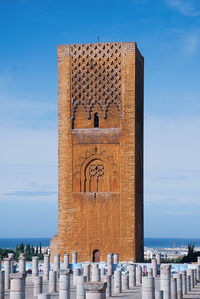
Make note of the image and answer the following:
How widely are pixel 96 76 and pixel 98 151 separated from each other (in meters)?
3.29

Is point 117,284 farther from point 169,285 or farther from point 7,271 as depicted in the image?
point 169,285

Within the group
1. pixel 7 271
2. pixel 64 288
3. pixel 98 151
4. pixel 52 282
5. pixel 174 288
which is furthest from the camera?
pixel 98 151

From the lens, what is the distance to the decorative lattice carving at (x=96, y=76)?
29.3 metres

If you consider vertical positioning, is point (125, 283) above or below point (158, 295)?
below

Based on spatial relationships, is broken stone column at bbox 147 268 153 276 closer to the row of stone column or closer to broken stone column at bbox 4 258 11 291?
the row of stone column

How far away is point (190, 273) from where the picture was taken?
22.7 meters

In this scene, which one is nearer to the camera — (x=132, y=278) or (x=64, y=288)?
(x=64, y=288)

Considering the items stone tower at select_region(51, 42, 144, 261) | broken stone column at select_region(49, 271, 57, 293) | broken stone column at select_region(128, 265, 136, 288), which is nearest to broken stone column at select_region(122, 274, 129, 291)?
broken stone column at select_region(128, 265, 136, 288)

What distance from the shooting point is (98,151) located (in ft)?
95.9

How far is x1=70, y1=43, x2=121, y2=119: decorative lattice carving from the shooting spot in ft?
96.2

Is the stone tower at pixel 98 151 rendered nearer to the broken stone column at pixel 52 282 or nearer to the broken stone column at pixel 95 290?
the broken stone column at pixel 52 282

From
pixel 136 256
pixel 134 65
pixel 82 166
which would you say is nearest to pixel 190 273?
pixel 136 256

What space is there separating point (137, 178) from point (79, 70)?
5385 millimetres

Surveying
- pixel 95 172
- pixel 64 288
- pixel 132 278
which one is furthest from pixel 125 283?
pixel 95 172
